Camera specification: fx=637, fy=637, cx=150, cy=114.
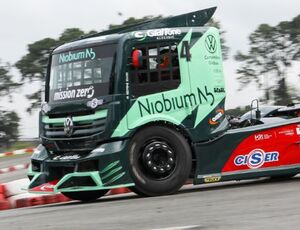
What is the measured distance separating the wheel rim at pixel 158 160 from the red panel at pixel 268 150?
3.17 feet

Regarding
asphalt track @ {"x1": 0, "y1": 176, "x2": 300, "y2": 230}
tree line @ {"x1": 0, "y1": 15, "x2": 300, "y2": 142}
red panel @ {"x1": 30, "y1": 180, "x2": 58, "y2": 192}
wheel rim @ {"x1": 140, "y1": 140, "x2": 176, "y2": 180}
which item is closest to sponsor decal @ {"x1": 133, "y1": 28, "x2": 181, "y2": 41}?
wheel rim @ {"x1": 140, "y1": 140, "x2": 176, "y2": 180}

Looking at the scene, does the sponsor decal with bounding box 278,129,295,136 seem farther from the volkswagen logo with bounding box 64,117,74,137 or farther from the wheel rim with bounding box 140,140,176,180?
the volkswagen logo with bounding box 64,117,74,137

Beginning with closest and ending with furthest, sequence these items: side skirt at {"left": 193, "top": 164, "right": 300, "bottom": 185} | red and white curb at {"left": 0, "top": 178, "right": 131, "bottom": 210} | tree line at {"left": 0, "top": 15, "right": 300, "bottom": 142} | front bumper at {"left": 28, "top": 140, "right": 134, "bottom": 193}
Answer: front bumper at {"left": 28, "top": 140, "right": 134, "bottom": 193}
side skirt at {"left": 193, "top": 164, "right": 300, "bottom": 185}
red and white curb at {"left": 0, "top": 178, "right": 131, "bottom": 210}
tree line at {"left": 0, "top": 15, "right": 300, "bottom": 142}

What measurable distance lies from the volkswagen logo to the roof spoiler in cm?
156

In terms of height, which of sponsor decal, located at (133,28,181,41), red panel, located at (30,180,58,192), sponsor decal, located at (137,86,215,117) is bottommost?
red panel, located at (30,180,58,192)

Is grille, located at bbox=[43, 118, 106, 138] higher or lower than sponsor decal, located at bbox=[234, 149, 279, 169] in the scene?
higher

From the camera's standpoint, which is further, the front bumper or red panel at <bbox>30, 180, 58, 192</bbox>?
red panel at <bbox>30, 180, 58, 192</bbox>

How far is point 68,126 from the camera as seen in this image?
10062 millimetres

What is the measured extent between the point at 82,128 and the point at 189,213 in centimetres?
271

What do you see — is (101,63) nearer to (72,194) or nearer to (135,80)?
(135,80)

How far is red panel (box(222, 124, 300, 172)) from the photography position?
10453mm

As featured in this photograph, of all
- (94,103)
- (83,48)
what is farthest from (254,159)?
(83,48)

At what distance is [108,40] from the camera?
10.1 meters

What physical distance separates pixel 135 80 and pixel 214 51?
149 cm
